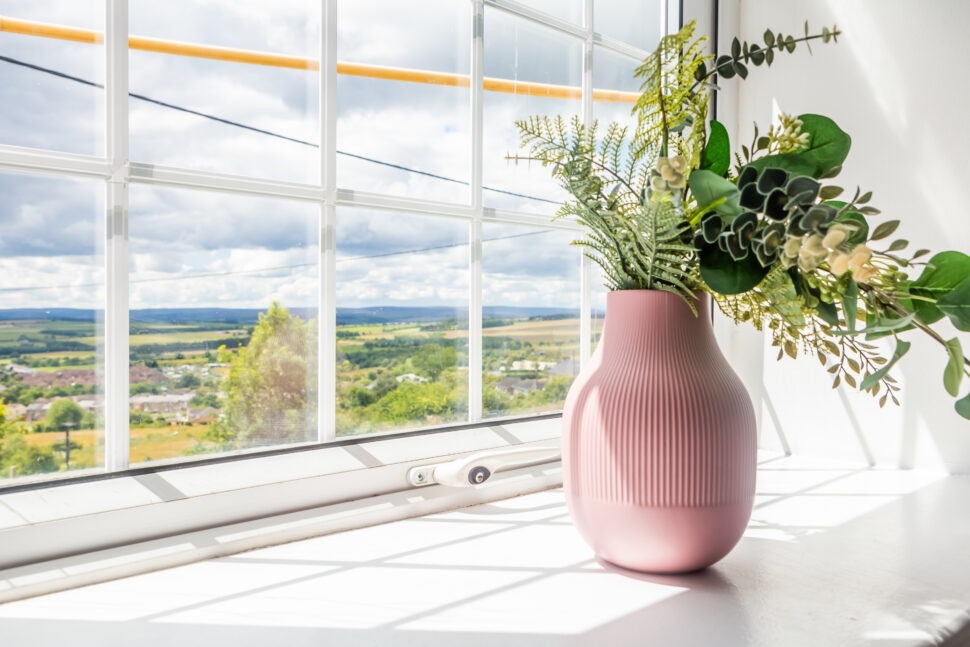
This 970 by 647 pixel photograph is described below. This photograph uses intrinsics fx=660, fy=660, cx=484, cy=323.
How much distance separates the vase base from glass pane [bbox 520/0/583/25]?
101 cm

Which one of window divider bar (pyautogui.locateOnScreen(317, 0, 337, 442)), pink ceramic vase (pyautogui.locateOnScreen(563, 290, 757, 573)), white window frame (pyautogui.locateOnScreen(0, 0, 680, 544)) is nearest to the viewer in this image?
pink ceramic vase (pyautogui.locateOnScreen(563, 290, 757, 573))

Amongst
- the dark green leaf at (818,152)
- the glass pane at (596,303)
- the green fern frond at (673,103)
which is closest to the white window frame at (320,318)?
the glass pane at (596,303)

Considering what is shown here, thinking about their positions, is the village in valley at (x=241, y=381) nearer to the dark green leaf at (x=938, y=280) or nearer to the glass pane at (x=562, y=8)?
the glass pane at (x=562, y=8)

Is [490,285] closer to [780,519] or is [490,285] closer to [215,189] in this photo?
[215,189]

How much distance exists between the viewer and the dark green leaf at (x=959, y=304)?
646mm

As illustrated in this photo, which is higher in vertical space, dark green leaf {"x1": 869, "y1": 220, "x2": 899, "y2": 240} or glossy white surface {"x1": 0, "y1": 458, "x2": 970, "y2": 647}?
dark green leaf {"x1": 869, "y1": 220, "x2": 899, "y2": 240}

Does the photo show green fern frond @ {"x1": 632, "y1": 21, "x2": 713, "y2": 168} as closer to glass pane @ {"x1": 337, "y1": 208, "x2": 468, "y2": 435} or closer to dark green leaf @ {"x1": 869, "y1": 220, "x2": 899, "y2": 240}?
dark green leaf @ {"x1": 869, "y1": 220, "x2": 899, "y2": 240}

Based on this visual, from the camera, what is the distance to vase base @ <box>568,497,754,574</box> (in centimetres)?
71

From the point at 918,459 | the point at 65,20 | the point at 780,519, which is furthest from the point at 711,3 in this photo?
the point at 65,20

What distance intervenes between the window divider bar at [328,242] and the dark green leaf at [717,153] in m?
0.57

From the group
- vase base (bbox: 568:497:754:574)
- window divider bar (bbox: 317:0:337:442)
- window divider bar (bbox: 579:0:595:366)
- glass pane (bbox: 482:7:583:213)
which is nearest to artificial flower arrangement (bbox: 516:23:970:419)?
vase base (bbox: 568:497:754:574)

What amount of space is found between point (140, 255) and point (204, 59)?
30cm

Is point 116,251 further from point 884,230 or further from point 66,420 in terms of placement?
point 884,230

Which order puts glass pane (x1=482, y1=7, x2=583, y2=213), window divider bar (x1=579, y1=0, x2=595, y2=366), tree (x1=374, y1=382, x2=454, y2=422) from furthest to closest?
1. window divider bar (x1=579, y1=0, x2=595, y2=366)
2. glass pane (x1=482, y1=7, x2=583, y2=213)
3. tree (x1=374, y1=382, x2=454, y2=422)
